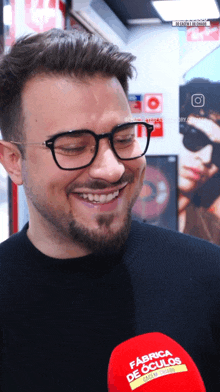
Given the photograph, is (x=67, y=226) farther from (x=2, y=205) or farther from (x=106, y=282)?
(x=2, y=205)

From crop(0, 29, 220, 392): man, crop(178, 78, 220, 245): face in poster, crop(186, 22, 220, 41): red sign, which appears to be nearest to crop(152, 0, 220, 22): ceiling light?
crop(186, 22, 220, 41): red sign

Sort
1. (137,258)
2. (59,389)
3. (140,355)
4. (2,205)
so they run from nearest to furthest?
(140,355) → (59,389) → (137,258) → (2,205)

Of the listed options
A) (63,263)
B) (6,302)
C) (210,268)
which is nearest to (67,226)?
(63,263)

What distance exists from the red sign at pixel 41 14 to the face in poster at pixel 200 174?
1557 millimetres

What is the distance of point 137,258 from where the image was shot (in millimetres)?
845

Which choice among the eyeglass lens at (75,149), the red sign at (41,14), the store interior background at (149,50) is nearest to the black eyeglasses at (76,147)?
the eyeglass lens at (75,149)

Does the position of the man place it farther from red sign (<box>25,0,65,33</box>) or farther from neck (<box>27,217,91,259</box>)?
red sign (<box>25,0,65,33</box>)

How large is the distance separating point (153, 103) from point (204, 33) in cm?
74

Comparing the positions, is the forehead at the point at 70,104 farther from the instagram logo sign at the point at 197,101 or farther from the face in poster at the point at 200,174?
the face in poster at the point at 200,174

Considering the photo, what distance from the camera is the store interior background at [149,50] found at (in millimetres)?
1926

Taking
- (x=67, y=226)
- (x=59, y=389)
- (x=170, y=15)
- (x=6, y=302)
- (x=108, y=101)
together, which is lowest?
(x=59, y=389)

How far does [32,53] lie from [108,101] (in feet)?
0.58

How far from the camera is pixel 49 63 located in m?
0.77

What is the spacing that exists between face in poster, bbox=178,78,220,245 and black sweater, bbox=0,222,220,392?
269 cm
